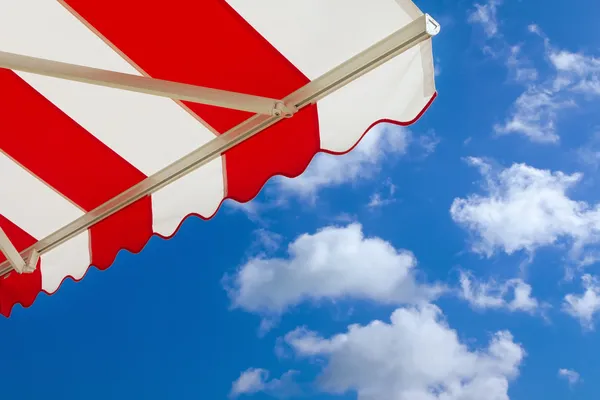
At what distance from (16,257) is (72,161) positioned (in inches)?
25.9

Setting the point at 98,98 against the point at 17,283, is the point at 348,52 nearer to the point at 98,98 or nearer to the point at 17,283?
the point at 98,98

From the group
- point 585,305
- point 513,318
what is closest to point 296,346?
point 513,318

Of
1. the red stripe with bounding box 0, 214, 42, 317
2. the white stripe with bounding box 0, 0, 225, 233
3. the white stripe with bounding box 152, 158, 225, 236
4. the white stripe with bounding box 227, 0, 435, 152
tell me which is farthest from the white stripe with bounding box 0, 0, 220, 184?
the red stripe with bounding box 0, 214, 42, 317

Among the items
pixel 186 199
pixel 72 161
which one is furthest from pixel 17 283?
pixel 186 199

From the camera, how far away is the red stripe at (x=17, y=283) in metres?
3.51

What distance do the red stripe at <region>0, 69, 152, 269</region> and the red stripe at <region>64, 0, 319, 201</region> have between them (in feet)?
1.89

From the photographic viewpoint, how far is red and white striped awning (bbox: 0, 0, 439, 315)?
218cm

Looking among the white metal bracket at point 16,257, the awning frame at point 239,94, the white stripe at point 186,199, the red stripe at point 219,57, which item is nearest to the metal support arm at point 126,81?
the awning frame at point 239,94

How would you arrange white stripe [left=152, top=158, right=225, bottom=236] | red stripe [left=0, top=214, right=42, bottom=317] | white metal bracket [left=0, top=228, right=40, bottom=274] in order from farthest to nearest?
red stripe [left=0, top=214, right=42, bottom=317] < white metal bracket [left=0, top=228, right=40, bottom=274] < white stripe [left=152, top=158, right=225, bottom=236]

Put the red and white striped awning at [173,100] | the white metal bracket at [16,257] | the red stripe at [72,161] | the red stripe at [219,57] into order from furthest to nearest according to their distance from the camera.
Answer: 1. the white metal bracket at [16,257]
2. the red stripe at [72,161]
3. the red stripe at [219,57]
4. the red and white striped awning at [173,100]

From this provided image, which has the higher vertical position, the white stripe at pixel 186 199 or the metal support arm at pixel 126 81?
the white stripe at pixel 186 199

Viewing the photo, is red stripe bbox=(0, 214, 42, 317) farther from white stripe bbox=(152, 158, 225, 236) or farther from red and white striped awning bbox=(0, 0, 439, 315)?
white stripe bbox=(152, 158, 225, 236)

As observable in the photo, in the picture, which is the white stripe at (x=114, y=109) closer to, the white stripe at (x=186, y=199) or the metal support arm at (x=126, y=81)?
the white stripe at (x=186, y=199)

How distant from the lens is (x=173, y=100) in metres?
2.67
